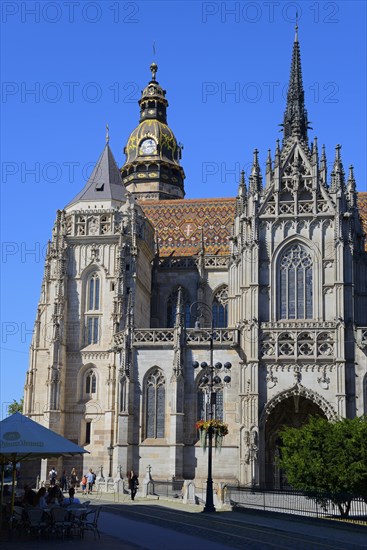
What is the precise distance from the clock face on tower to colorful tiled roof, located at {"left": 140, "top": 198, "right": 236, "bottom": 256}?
42.5ft

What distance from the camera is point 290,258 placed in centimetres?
5503

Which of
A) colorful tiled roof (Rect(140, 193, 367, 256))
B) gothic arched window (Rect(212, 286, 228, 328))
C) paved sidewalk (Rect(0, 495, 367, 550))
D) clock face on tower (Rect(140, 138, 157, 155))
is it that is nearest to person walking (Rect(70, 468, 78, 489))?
paved sidewalk (Rect(0, 495, 367, 550))

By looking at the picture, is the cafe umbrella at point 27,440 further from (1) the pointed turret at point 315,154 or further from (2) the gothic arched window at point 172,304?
(2) the gothic arched window at point 172,304

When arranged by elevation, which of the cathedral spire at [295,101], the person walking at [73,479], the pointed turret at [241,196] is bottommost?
the person walking at [73,479]

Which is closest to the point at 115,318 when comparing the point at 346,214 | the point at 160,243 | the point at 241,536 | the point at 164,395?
the point at 164,395

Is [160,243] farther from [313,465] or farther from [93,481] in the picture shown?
[313,465]

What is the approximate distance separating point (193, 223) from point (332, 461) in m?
34.3

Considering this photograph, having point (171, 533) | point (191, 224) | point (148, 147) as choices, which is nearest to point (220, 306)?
point (191, 224)

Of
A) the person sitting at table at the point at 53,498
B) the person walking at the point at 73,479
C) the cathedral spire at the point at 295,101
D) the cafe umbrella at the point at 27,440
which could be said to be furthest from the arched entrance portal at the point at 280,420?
the cafe umbrella at the point at 27,440

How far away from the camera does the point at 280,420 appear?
5400 cm

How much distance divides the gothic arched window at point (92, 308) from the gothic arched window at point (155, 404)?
672 centimetres

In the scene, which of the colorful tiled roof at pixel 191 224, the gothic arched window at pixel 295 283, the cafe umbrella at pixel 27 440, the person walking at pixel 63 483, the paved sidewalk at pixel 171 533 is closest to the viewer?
the paved sidewalk at pixel 171 533

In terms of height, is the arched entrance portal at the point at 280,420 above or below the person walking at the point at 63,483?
above

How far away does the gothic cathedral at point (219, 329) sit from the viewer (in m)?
52.1
